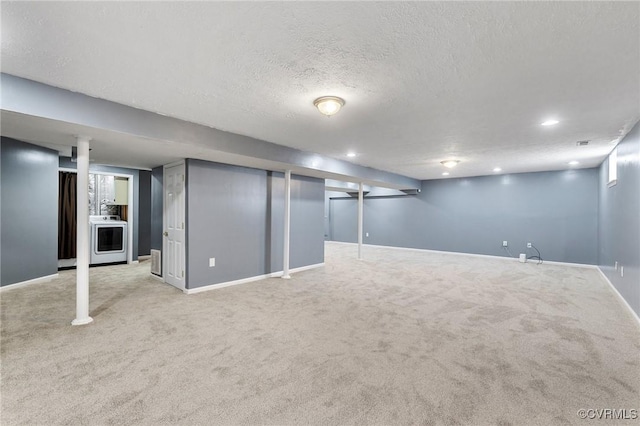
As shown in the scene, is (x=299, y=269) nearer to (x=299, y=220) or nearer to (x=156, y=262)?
(x=299, y=220)

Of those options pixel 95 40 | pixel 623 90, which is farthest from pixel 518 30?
pixel 95 40

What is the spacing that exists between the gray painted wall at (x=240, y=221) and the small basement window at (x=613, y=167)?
510cm

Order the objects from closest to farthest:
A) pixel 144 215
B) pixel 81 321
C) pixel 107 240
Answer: pixel 81 321
pixel 107 240
pixel 144 215

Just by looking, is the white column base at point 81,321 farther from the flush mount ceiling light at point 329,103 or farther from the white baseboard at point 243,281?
the flush mount ceiling light at point 329,103

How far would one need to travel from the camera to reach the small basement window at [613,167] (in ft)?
14.9

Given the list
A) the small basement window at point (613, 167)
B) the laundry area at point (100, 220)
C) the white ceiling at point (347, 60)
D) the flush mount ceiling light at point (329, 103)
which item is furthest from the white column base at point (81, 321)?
the small basement window at point (613, 167)

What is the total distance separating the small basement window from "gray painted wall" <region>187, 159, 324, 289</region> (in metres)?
5.10

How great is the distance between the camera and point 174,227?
192 inches

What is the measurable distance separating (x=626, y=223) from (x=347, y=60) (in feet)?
14.3

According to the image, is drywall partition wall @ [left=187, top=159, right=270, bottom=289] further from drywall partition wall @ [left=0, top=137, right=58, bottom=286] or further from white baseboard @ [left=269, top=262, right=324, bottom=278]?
drywall partition wall @ [left=0, top=137, right=58, bottom=286]

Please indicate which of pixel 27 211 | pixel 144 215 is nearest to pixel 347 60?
pixel 27 211

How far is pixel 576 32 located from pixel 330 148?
137 inches

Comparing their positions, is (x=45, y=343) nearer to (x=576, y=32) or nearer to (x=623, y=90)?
(x=576, y=32)

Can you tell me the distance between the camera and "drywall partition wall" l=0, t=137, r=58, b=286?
14.2ft
